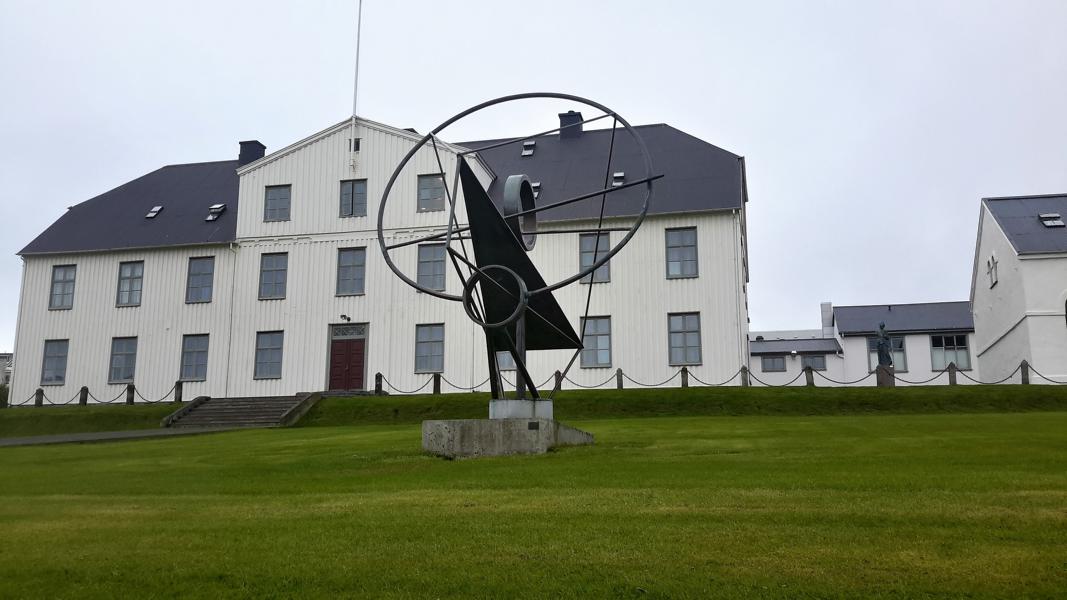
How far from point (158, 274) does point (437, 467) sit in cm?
2674

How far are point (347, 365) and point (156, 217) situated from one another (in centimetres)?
1170

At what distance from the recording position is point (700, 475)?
1048cm

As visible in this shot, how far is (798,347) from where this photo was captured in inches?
2288

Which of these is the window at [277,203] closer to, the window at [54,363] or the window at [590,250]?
the window at [54,363]

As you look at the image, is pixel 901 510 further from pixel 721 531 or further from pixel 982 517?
pixel 721 531

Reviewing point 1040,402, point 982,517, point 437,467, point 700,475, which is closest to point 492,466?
point 437,467

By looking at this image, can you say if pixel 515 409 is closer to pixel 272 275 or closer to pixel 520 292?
pixel 520 292

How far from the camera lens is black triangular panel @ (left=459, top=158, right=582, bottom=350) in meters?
13.9

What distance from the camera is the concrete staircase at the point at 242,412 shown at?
26.8 m

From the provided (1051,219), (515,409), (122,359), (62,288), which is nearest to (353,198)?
(122,359)

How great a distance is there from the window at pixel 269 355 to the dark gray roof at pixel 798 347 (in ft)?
106

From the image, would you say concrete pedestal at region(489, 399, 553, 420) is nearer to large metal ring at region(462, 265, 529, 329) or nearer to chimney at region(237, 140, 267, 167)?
large metal ring at region(462, 265, 529, 329)

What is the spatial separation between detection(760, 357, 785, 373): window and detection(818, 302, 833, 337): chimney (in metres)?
9.20

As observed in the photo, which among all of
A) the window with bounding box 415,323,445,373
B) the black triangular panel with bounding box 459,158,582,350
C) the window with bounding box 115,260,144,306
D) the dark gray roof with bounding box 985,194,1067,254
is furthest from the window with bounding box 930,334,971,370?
the black triangular panel with bounding box 459,158,582,350
